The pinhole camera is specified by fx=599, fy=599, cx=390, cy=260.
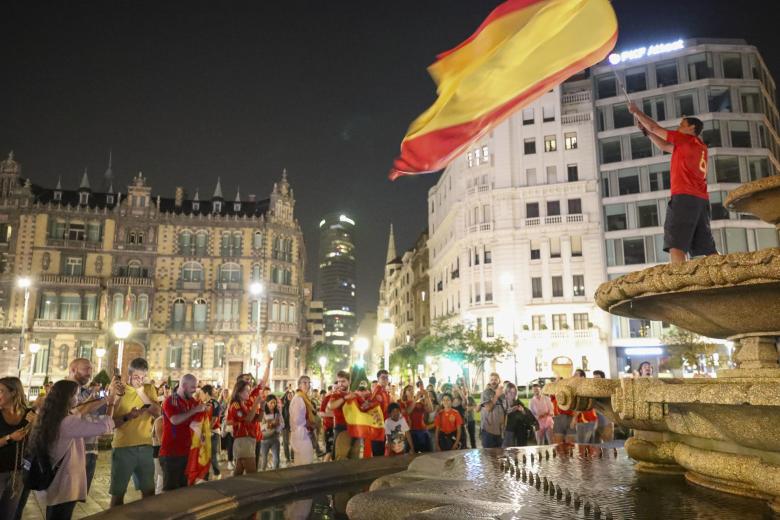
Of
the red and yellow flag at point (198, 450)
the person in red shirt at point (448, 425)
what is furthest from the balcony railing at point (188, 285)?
the red and yellow flag at point (198, 450)

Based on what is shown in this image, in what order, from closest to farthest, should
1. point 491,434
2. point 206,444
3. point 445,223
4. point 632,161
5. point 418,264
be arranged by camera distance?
1. point 206,444
2. point 491,434
3. point 632,161
4. point 445,223
5. point 418,264

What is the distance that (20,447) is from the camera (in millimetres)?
5508

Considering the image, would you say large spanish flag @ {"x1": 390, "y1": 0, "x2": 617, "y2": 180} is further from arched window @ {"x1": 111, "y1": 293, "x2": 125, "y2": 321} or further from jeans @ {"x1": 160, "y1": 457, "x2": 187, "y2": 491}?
arched window @ {"x1": 111, "y1": 293, "x2": 125, "y2": 321}

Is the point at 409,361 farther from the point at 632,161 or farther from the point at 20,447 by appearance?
the point at 20,447

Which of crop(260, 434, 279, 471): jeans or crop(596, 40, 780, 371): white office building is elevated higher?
crop(596, 40, 780, 371): white office building

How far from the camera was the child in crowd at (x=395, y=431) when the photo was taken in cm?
1152

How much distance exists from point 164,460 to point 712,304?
6674 mm

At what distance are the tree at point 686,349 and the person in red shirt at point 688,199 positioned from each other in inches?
1482

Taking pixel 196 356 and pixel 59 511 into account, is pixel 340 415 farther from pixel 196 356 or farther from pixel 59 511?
pixel 196 356

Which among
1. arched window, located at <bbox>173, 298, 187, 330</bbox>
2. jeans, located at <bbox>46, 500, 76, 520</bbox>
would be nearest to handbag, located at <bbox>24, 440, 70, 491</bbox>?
jeans, located at <bbox>46, 500, 76, 520</bbox>

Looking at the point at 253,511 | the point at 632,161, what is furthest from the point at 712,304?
the point at 632,161

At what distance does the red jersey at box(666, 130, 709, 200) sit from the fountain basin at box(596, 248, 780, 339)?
1.46 meters

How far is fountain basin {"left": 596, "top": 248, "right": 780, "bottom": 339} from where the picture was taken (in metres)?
4.55

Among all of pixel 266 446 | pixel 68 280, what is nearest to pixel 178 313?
pixel 68 280
